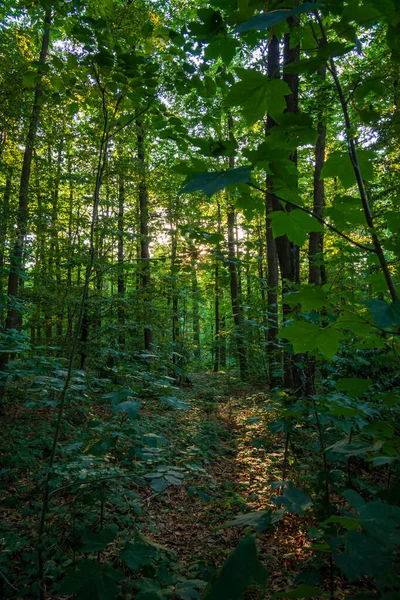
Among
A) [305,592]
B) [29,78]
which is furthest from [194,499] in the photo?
[29,78]

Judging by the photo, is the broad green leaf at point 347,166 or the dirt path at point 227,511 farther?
the dirt path at point 227,511

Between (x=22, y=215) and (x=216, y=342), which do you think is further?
(x=216, y=342)

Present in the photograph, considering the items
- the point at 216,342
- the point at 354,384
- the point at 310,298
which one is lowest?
the point at 354,384

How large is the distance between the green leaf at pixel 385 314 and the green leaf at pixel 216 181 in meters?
0.53

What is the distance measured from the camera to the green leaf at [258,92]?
100 centimetres

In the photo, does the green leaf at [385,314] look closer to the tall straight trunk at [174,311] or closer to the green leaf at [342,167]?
the green leaf at [342,167]

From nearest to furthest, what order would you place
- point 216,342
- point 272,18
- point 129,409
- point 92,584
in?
point 272,18 → point 92,584 → point 129,409 → point 216,342

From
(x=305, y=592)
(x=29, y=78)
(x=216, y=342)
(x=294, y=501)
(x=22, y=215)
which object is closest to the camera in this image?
(x=305, y=592)

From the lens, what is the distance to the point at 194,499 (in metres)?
4.41

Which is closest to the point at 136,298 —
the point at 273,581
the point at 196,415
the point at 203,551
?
the point at 196,415

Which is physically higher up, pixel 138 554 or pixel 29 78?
pixel 29 78

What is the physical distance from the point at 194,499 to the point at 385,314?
14.8ft

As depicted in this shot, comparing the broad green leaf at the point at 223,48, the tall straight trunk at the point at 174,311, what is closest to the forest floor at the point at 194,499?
the tall straight trunk at the point at 174,311

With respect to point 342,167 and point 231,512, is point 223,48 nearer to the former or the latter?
point 342,167
